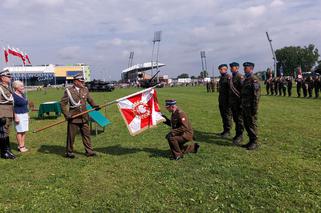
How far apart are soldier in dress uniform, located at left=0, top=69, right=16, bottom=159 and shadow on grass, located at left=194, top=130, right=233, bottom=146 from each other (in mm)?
4971

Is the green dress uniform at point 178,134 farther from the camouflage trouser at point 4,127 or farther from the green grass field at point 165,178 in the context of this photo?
the camouflage trouser at point 4,127

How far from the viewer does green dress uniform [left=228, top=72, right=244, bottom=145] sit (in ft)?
28.3

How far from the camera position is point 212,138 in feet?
30.7

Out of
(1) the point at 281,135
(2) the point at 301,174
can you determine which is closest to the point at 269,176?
(2) the point at 301,174

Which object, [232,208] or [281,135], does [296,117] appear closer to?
[281,135]

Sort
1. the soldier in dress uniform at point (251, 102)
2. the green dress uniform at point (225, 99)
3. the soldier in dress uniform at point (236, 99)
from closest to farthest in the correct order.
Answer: the soldier in dress uniform at point (251, 102), the soldier in dress uniform at point (236, 99), the green dress uniform at point (225, 99)

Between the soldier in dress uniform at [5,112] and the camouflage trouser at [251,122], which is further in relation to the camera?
the camouflage trouser at [251,122]

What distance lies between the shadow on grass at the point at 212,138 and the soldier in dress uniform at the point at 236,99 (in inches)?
11.9

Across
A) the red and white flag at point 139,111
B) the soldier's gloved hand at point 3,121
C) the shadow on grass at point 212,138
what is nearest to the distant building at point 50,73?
the shadow on grass at point 212,138

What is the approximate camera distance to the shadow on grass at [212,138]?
8724mm

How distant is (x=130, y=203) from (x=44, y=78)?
104 metres

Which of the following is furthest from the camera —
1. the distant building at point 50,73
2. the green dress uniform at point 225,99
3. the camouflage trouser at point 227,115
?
the distant building at point 50,73

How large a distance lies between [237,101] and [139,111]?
9.07 feet

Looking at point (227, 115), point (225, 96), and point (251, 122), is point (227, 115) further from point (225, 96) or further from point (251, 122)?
point (251, 122)
